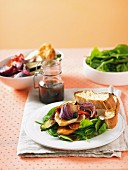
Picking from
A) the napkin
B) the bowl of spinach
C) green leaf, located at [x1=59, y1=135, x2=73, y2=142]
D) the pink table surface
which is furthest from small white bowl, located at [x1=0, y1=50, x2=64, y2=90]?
green leaf, located at [x1=59, y1=135, x2=73, y2=142]

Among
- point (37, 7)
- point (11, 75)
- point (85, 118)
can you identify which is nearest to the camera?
point (85, 118)

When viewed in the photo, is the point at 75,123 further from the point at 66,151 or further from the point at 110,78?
the point at 110,78

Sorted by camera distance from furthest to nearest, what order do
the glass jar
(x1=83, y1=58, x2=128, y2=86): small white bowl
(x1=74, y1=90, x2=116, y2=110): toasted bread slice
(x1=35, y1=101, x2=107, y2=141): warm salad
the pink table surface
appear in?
(x1=83, y1=58, x2=128, y2=86): small white bowl → the glass jar → (x1=74, y1=90, x2=116, y2=110): toasted bread slice → (x1=35, y1=101, x2=107, y2=141): warm salad → the pink table surface

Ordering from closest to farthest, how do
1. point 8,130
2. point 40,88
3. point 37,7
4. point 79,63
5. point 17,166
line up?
1. point 17,166
2. point 8,130
3. point 40,88
4. point 79,63
5. point 37,7

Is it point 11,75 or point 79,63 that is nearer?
point 11,75

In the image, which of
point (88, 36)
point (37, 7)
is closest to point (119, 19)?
point (88, 36)

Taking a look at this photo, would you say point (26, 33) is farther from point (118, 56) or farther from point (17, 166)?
point (17, 166)

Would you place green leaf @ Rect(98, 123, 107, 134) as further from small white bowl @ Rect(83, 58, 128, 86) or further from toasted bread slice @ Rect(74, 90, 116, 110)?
small white bowl @ Rect(83, 58, 128, 86)

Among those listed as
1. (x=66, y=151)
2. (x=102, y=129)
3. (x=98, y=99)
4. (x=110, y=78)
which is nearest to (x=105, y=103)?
(x=98, y=99)
